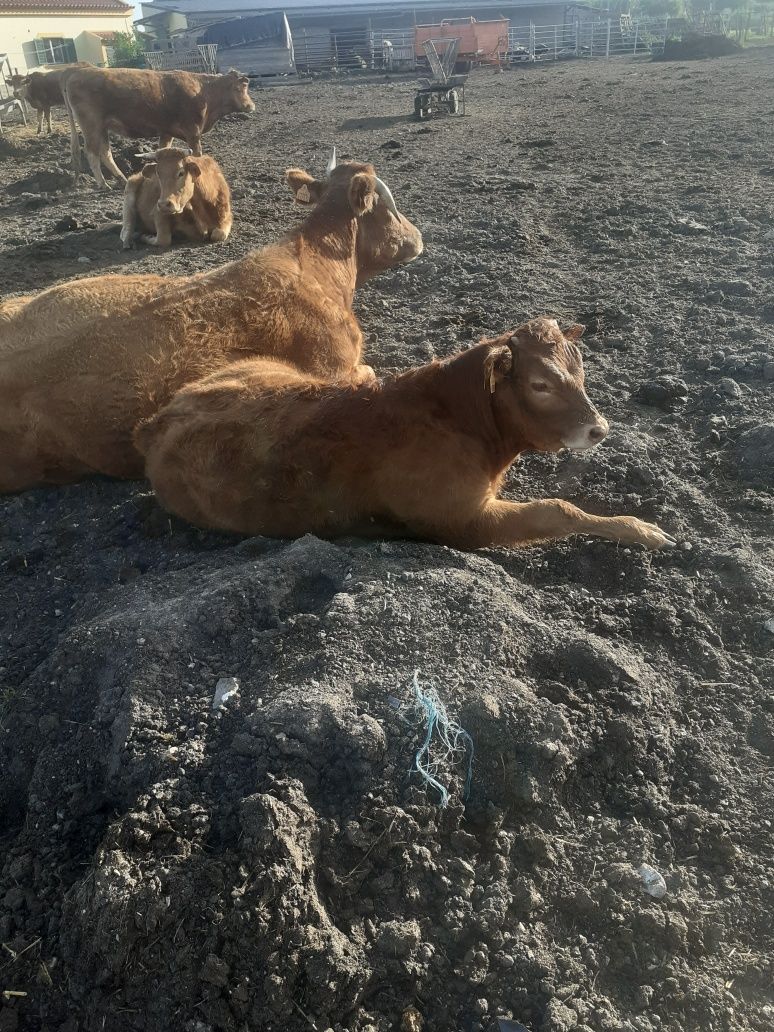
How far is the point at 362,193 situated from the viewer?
7152 millimetres

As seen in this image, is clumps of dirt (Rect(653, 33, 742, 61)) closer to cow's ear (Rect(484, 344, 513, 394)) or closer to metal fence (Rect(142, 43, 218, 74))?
metal fence (Rect(142, 43, 218, 74))

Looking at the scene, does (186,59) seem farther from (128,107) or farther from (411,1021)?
(411,1021)

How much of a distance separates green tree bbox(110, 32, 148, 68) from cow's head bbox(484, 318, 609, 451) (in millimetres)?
40371

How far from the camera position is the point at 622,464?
16.8 ft

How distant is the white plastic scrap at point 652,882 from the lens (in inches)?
105

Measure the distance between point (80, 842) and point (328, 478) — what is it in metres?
2.09

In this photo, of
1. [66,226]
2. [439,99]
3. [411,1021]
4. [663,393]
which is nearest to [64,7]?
[439,99]

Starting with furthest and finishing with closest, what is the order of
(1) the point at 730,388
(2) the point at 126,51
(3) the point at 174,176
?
1. (2) the point at 126,51
2. (3) the point at 174,176
3. (1) the point at 730,388

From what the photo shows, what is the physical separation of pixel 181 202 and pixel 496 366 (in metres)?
8.28

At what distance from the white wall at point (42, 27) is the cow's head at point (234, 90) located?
21.5 meters

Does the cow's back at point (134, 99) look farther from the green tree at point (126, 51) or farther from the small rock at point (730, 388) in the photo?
the green tree at point (126, 51)

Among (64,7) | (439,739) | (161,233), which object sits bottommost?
(439,739)

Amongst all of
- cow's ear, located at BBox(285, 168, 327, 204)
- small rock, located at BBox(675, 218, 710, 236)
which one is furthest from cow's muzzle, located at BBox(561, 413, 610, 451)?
small rock, located at BBox(675, 218, 710, 236)

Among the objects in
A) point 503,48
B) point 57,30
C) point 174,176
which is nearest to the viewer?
point 174,176
